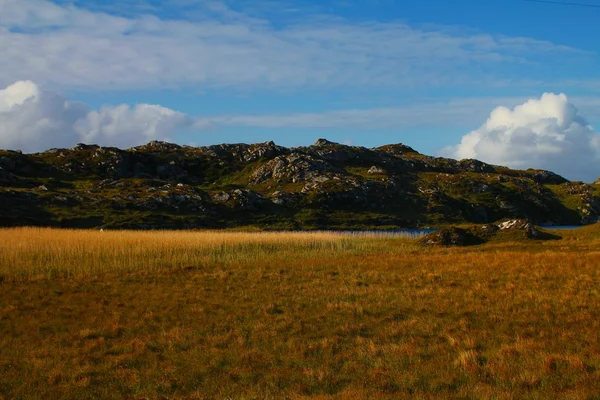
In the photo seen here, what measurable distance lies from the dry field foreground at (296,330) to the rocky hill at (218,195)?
73.1 metres

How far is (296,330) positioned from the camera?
1686cm

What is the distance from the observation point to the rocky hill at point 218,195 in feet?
356

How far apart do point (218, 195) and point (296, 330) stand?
122 m

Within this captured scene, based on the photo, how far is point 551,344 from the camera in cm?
1455

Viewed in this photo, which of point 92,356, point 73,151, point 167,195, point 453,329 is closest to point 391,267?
point 453,329

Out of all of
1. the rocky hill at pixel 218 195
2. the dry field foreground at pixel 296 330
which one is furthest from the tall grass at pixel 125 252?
the rocky hill at pixel 218 195

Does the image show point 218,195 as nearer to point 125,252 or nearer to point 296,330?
point 125,252

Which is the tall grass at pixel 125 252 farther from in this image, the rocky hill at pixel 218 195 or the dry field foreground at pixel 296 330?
the rocky hill at pixel 218 195

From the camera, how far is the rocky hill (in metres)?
108

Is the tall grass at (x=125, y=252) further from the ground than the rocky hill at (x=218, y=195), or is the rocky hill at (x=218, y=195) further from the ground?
Result: the rocky hill at (x=218, y=195)

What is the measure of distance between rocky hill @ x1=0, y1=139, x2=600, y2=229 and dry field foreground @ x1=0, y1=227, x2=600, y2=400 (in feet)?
240

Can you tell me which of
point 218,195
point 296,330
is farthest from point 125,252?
point 218,195

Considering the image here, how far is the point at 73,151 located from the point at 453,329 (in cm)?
18036

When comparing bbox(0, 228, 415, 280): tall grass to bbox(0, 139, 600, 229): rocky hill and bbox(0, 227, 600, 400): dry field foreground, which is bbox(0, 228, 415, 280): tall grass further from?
bbox(0, 139, 600, 229): rocky hill
